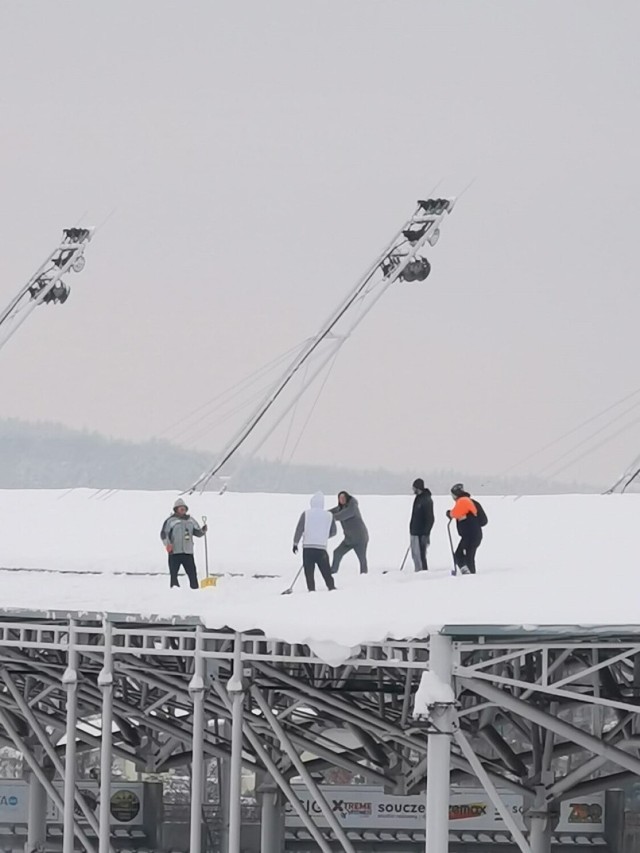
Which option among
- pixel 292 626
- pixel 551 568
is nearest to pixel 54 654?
pixel 551 568

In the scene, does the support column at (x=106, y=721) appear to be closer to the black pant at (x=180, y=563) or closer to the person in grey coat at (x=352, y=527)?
the black pant at (x=180, y=563)

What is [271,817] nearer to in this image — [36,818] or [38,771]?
[36,818]

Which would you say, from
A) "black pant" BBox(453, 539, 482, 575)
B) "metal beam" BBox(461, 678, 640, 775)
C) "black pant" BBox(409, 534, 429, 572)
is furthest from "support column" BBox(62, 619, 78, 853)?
"metal beam" BBox(461, 678, 640, 775)

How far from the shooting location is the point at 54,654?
42.6 metres

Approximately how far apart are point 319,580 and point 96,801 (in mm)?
19523

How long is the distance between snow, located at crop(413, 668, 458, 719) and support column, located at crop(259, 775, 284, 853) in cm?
2577

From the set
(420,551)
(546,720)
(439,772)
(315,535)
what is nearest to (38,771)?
(420,551)

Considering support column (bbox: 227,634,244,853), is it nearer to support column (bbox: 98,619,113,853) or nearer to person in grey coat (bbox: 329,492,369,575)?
support column (bbox: 98,619,113,853)

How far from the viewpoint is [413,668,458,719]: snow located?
2475cm

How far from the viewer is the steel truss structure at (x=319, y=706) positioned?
83.4 ft

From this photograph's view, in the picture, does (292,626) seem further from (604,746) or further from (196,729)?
(604,746)

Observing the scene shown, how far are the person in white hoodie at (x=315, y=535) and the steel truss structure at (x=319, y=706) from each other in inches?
57.5

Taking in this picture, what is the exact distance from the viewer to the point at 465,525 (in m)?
32.9

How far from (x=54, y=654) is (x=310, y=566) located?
507 inches
